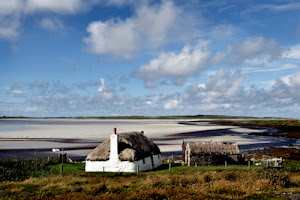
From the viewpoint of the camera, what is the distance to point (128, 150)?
112 feet

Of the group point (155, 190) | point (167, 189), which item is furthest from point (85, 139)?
point (155, 190)

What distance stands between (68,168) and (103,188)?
53.8 ft

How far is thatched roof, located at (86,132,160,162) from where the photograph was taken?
33625mm

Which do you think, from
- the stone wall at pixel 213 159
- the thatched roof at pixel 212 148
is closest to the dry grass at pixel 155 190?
the stone wall at pixel 213 159

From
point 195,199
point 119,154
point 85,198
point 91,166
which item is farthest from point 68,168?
point 195,199

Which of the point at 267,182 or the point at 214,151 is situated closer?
the point at 267,182

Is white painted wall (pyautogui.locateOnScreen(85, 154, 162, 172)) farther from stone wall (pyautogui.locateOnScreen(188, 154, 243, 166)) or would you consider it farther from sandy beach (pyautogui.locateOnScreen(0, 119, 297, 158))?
sandy beach (pyautogui.locateOnScreen(0, 119, 297, 158))

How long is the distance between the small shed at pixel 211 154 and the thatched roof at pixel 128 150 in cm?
523

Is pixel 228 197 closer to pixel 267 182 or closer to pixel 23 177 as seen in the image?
pixel 267 182

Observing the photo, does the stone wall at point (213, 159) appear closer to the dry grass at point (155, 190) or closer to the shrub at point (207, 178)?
the shrub at point (207, 178)

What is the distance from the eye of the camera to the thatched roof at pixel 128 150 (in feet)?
110

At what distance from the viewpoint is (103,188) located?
19828 millimetres

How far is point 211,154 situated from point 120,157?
45.1 ft

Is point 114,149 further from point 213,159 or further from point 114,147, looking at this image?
point 213,159
